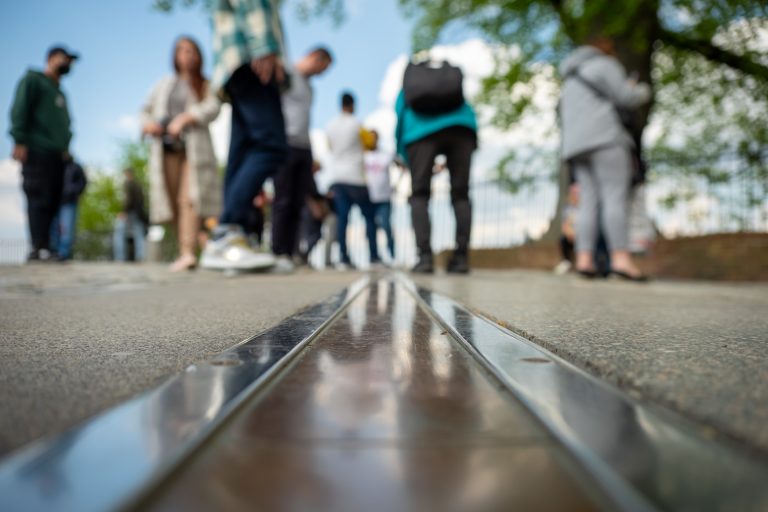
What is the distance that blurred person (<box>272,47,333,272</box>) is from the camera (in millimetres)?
5250

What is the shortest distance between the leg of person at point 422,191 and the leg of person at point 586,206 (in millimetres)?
1232

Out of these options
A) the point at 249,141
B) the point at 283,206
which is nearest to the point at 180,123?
the point at 249,141

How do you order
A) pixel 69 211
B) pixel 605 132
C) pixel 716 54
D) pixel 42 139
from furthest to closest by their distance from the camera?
pixel 716 54
pixel 69 211
pixel 42 139
pixel 605 132

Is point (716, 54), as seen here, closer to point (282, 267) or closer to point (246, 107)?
point (282, 267)

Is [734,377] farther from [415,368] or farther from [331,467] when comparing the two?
[331,467]

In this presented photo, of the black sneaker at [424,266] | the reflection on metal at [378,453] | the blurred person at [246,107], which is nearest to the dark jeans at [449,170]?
the black sneaker at [424,266]

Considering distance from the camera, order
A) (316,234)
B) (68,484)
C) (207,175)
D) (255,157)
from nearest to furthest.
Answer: (68,484) < (255,157) < (207,175) < (316,234)

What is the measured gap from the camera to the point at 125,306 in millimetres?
1733

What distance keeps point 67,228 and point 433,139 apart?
6.74 m

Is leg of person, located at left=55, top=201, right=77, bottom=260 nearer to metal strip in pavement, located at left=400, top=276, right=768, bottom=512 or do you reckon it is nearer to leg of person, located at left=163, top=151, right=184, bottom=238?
leg of person, located at left=163, top=151, right=184, bottom=238

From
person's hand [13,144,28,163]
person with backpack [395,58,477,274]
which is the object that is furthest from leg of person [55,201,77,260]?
person with backpack [395,58,477,274]

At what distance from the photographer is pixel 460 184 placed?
4770 millimetres

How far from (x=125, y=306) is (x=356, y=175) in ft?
17.4

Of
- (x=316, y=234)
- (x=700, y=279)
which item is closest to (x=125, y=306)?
(x=316, y=234)
